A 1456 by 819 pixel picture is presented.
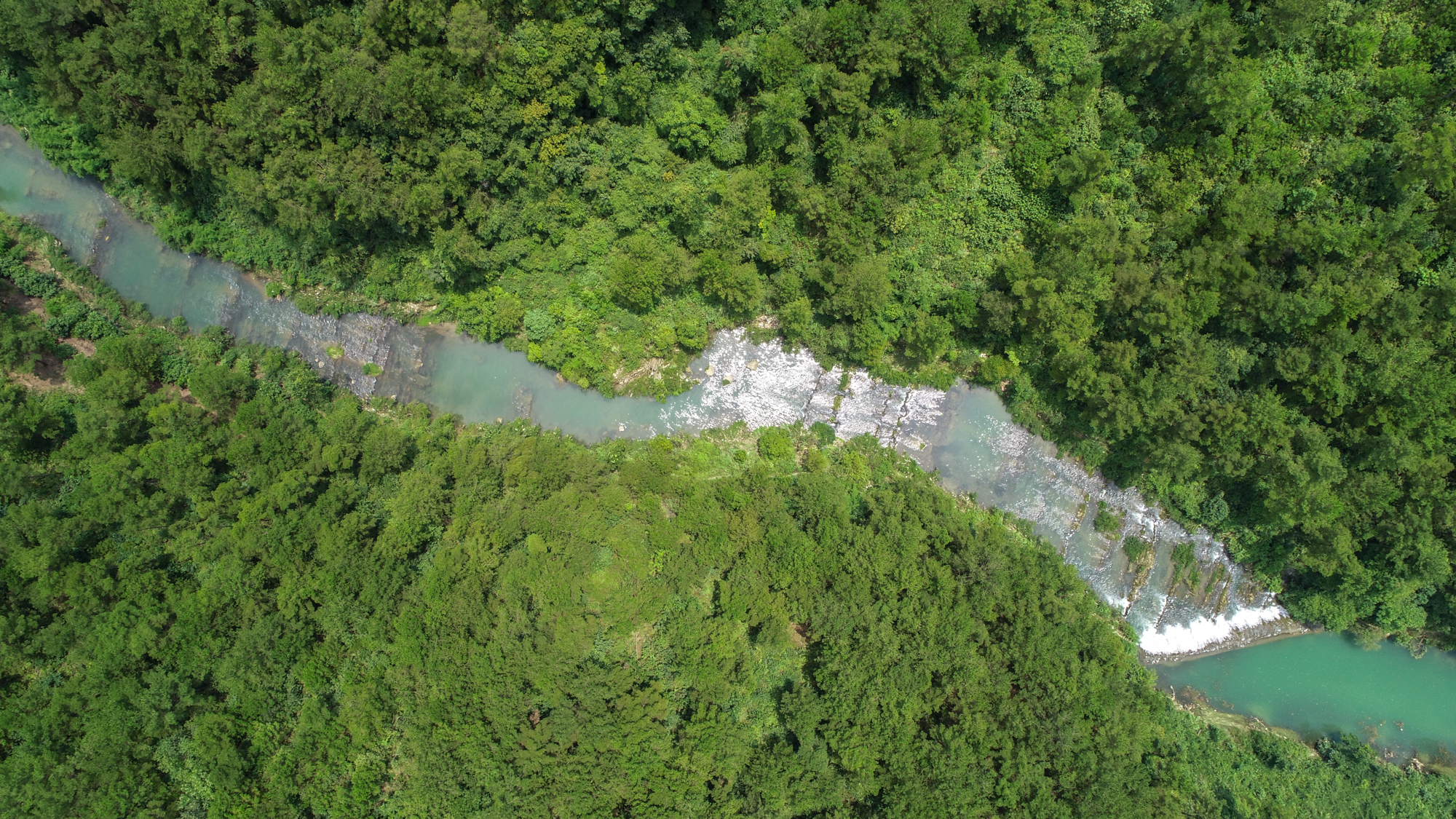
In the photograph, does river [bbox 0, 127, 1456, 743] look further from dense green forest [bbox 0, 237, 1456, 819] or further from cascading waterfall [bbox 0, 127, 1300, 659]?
dense green forest [bbox 0, 237, 1456, 819]

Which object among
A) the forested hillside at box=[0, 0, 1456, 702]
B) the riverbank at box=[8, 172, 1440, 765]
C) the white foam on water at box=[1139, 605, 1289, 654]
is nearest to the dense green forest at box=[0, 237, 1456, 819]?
the riverbank at box=[8, 172, 1440, 765]

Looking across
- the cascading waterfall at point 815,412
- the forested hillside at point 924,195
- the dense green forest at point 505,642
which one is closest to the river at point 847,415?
the cascading waterfall at point 815,412

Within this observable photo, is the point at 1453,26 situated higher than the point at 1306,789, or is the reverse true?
the point at 1453,26

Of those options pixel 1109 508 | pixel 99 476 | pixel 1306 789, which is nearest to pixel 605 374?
pixel 99 476

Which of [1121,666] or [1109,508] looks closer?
[1121,666]

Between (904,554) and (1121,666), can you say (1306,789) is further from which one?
(904,554)

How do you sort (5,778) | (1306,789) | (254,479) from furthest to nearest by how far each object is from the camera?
(1306,789) < (254,479) < (5,778)

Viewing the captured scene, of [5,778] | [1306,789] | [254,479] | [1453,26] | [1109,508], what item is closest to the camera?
[5,778]
